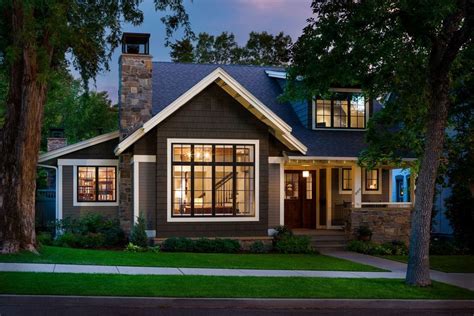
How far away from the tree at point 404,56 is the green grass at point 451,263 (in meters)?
4.55

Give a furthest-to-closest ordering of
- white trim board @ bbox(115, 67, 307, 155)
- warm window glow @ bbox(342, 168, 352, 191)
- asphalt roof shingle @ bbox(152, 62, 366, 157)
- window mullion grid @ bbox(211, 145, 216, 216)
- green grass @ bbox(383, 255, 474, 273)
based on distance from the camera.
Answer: warm window glow @ bbox(342, 168, 352, 191) → asphalt roof shingle @ bbox(152, 62, 366, 157) → window mullion grid @ bbox(211, 145, 216, 216) → white trim board @ bbox(115, 67, 307, 155) → green grass @ bbox(383, 255, 474, 273)

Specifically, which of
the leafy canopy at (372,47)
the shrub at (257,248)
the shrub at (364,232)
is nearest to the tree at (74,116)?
the shrub at (257,248)

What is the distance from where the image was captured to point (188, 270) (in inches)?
595

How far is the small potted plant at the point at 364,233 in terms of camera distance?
73.8 ft

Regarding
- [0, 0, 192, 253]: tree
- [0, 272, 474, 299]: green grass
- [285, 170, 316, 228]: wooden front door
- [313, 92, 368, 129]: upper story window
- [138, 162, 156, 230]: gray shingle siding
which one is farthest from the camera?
[285, 170, 316, 228]: wooden front door

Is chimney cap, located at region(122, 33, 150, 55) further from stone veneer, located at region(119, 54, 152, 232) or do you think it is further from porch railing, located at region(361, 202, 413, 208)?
porch railing, located at region(361, 202, 413, 208)

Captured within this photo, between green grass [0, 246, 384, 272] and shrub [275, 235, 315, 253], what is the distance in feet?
4.30

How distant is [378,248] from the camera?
21.9 meters

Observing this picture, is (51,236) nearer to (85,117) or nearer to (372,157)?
(372,157)

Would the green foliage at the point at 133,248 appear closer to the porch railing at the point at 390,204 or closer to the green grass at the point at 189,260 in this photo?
the green grass at the point at 189,260

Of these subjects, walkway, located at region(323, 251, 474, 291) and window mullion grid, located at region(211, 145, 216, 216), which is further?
window mullion grid, located at region(211, 145, 216, 216)

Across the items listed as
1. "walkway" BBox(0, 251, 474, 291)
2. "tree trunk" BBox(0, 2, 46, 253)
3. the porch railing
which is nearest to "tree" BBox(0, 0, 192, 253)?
"tree trunk" BBox(0, 2, 46, 253)

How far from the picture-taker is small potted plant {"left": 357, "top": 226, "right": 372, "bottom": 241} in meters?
22.5

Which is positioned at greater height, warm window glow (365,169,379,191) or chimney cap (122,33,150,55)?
chimney cap (122,33,150,55)
